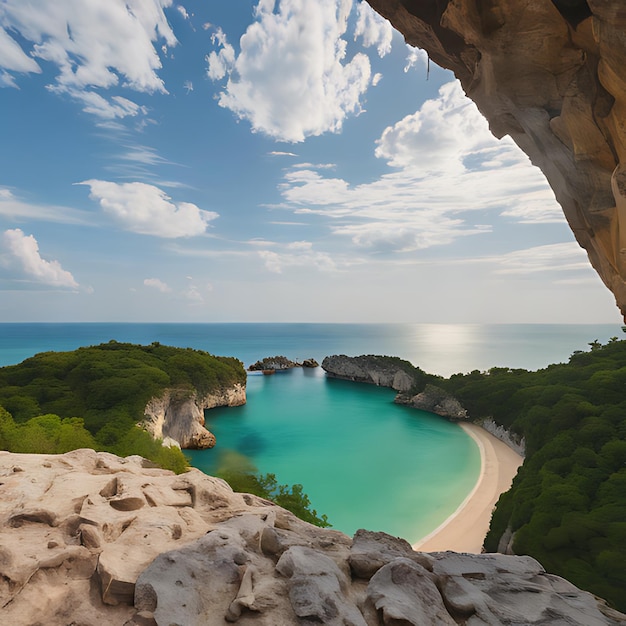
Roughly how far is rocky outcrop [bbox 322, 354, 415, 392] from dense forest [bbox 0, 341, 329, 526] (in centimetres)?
2856

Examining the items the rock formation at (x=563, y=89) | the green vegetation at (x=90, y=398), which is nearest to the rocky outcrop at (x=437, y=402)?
the green vegetation at (x=90, y=398)

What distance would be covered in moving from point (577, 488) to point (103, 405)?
28.7 m

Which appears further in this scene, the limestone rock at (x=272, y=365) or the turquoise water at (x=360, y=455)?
the limestone rock at (x=272, y=365)

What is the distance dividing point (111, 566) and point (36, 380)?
30.0 metres

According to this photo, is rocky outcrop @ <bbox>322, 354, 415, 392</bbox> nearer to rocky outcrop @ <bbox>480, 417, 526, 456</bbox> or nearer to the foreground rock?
rocky outcrop @ <bbox>480, 417, 526, 456</bbox>

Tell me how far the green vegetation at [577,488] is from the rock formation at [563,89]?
8447 millimetres

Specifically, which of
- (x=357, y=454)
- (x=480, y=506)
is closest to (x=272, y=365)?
(x=357, y=454)

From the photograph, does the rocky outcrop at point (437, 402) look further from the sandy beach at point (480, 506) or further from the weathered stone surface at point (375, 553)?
the weathered stone surface at point (375, 553)

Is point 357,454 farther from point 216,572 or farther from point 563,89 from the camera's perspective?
point 563,89

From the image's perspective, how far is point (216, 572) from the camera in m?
5.55

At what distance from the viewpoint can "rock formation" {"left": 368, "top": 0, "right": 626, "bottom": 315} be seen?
20.5 ft

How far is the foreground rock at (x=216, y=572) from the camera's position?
4840 millimetres

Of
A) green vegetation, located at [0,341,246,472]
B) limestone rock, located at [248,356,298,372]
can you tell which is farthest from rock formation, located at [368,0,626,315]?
limestone rock, located at [248,356,298,372]

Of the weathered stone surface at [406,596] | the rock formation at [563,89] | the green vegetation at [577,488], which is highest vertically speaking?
the rock formation at [563,89]
